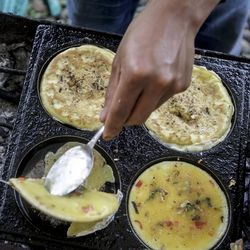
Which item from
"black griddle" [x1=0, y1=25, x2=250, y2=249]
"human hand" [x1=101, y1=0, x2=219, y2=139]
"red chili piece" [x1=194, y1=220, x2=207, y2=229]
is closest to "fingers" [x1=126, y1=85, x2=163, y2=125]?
"human hand" [x1=101, y1=0, x2=219, y2=139]

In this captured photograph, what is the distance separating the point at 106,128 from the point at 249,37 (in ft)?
9.55

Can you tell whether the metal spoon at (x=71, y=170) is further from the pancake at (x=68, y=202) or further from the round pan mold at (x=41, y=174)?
the round pan mold at (x=41, y=174)

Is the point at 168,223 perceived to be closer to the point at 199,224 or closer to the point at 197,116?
the point at 199,224

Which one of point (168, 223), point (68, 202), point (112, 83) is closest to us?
point (112, 83)

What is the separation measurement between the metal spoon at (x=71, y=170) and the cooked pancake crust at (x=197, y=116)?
17.4 inches

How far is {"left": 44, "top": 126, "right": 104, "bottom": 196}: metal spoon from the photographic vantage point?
225 centimetres

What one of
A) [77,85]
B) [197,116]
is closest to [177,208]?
[197,116]

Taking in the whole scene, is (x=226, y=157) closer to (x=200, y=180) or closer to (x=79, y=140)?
(x=200, y=180)

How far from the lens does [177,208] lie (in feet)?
8.27

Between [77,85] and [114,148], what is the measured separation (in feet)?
1.35

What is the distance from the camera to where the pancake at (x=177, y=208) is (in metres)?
2.45

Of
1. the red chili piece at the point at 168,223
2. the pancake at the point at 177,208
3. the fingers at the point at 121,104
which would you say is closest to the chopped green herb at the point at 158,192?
the pancake at the point at 177,208

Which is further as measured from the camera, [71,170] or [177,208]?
[177,208]

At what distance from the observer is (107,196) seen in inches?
90.5
